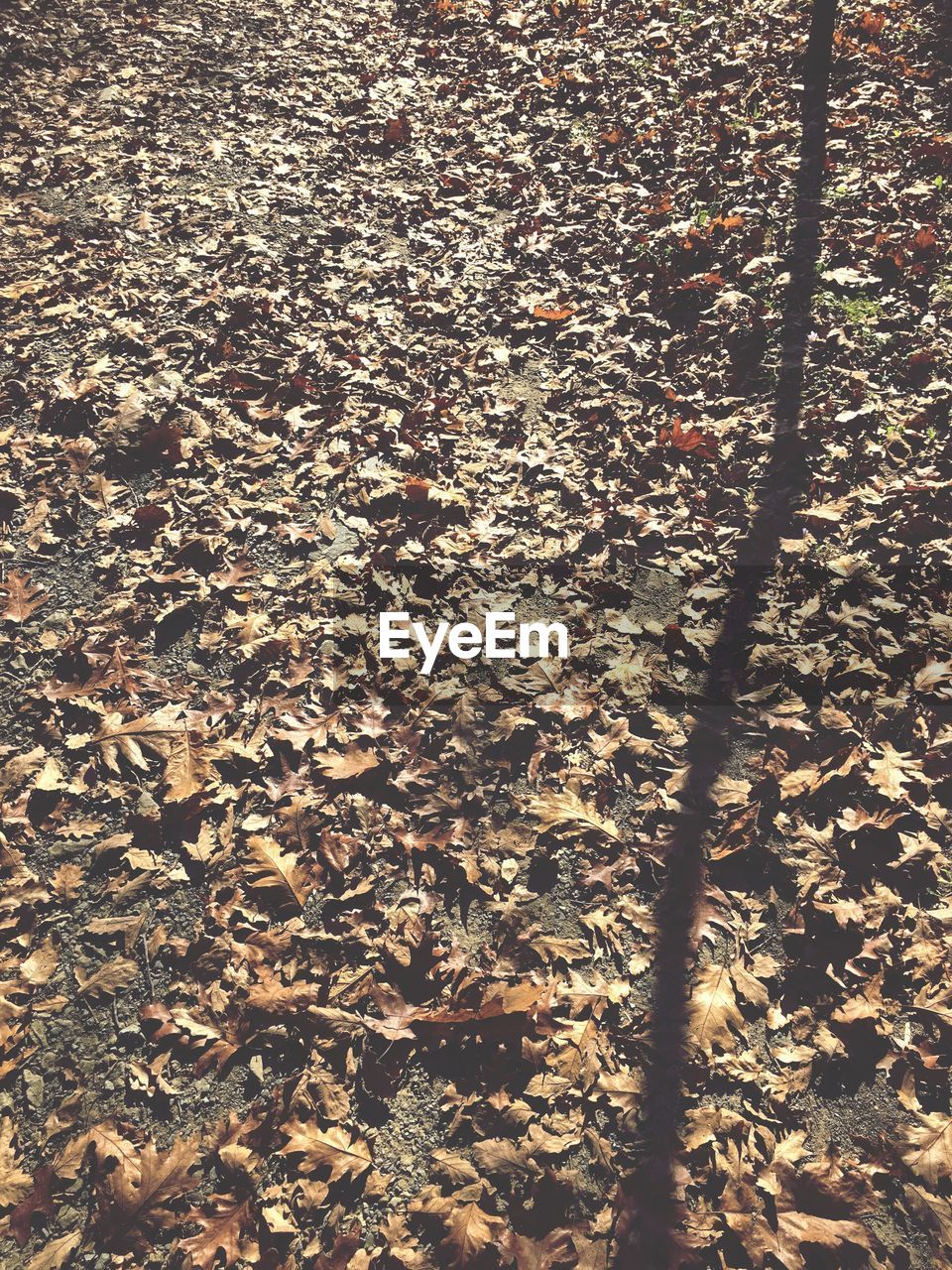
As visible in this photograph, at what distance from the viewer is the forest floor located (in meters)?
2.36

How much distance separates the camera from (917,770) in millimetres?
3039

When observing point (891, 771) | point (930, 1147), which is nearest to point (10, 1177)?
point (930, 1147)

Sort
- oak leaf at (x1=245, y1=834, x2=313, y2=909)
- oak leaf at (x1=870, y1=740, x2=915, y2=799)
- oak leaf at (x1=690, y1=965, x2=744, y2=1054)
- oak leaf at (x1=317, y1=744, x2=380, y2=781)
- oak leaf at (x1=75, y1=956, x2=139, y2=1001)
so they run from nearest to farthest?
oak leaf at (x1=690, y1=965, x2=744, y2=1054) → oak leaf at (x1=75, y1=956, x2=139, y2=1001) → oak leaf at (x1=245, y1=834, x2=313, y2=909) → oak leaf at (x1=870, y1=740, x2=915, y2=799) → oak leaf at (x1=317, y1=744, x2=380, y2=781)

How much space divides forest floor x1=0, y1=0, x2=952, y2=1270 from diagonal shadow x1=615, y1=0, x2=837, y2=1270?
0.02m

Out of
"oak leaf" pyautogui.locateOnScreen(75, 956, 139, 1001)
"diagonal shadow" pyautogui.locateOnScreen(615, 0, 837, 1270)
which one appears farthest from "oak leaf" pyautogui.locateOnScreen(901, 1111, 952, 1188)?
"oak leaf" pyautogui.locateOnScreen(75, 956, 139, 1001)

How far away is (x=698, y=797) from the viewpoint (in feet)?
10.1

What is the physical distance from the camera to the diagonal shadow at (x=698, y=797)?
2.25 meters

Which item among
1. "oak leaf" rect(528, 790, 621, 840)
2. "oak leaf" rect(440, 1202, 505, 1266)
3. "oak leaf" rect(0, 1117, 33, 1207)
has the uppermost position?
"oak leaf" rect(528, 790, 621, 840)

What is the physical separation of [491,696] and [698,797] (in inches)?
38.5

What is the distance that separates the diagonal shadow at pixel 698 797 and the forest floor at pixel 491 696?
0.02m

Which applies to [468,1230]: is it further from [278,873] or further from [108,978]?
[108,978]

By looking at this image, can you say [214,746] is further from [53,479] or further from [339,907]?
[53,479]

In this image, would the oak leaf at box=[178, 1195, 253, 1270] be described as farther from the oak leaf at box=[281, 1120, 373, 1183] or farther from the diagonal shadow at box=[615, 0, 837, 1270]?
the diagonal shadow at box=[615, 0, 837, 1270]

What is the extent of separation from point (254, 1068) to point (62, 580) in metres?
2.54
